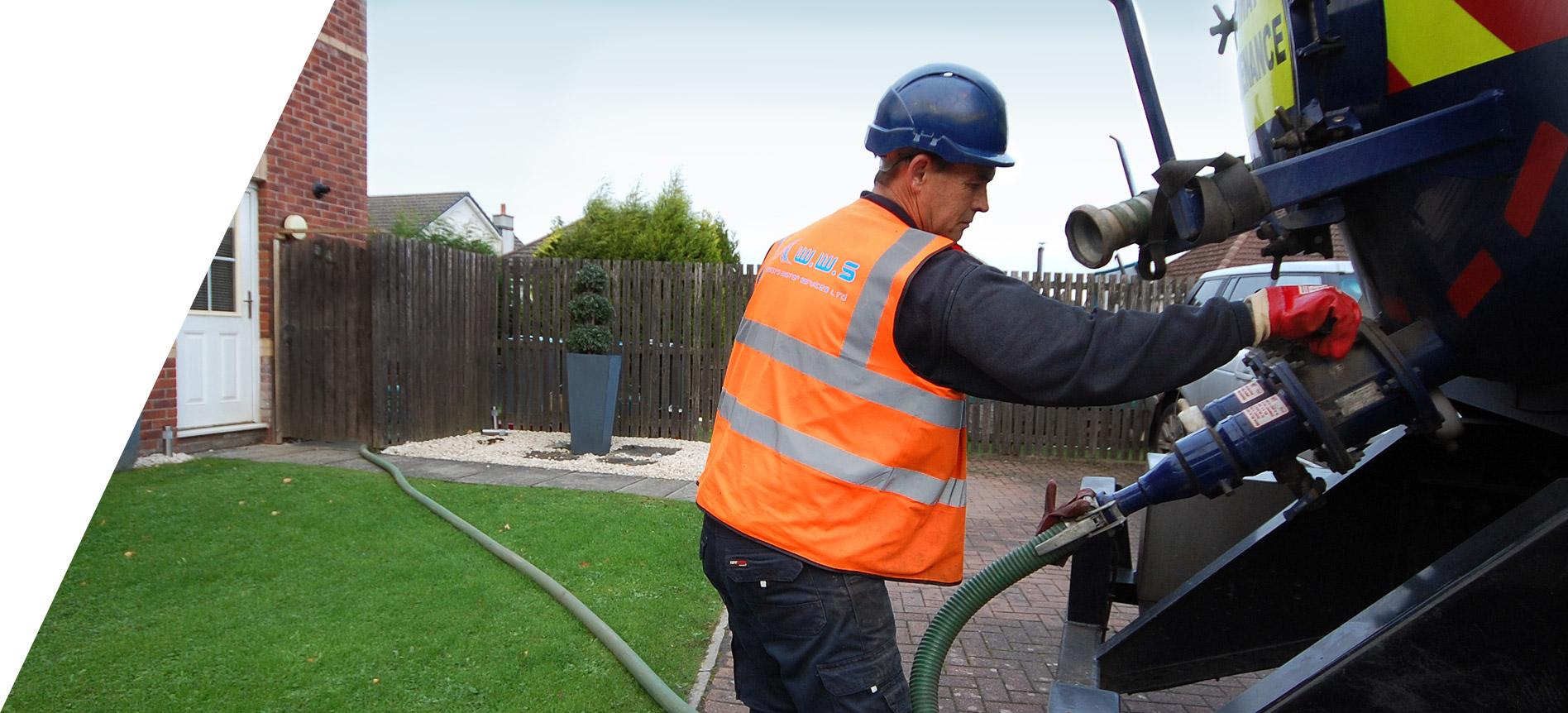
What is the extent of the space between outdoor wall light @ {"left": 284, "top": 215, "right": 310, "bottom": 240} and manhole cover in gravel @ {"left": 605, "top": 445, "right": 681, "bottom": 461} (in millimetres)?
3791

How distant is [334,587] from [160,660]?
0.96m

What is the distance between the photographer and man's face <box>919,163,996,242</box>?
2.01m

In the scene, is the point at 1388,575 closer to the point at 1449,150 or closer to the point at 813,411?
the point at 1449,150

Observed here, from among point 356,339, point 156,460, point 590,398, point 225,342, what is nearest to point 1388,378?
point 590,398

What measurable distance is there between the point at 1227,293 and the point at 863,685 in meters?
6.94

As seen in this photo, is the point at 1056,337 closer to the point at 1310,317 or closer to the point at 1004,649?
the point at 1310,317

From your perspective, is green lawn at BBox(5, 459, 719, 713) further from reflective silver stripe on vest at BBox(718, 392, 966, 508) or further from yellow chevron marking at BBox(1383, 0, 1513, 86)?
yellow chevron marking at BBox(1383, 0, 1513, 86)

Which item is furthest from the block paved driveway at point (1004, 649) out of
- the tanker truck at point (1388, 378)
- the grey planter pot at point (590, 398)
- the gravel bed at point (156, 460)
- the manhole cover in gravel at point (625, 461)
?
the gravel bed at point (156, 460)

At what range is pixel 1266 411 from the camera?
1.78m

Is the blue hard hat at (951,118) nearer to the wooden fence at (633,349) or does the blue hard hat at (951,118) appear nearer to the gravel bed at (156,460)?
the gravel bed at (156,460)

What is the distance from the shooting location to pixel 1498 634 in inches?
54.6

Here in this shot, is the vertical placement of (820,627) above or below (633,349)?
below

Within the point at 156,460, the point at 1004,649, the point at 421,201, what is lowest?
the point at 1004,649

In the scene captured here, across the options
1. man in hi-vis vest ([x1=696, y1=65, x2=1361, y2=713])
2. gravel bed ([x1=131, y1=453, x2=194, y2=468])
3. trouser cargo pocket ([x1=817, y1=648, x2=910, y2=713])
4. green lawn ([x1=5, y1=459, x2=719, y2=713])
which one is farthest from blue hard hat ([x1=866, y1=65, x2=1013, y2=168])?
gravel bed ([x1=131, y1=453, x2=194, y2=468])
